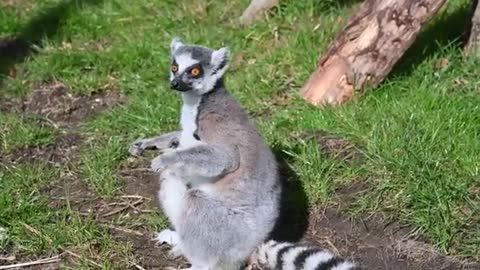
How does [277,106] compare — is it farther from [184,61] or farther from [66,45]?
[66,45]

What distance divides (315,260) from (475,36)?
247 cm

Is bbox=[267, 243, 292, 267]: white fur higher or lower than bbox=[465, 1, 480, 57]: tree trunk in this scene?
higher

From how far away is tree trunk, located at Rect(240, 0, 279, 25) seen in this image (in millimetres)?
6656

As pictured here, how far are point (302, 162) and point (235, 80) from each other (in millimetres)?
1223

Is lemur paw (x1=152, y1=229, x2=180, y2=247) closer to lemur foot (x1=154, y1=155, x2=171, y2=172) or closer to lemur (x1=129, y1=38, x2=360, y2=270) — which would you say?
lemur (x1=129, y1=38, x2=360, y2=270)

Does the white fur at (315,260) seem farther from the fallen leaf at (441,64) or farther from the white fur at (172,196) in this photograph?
the fallen leaf at (441,64)

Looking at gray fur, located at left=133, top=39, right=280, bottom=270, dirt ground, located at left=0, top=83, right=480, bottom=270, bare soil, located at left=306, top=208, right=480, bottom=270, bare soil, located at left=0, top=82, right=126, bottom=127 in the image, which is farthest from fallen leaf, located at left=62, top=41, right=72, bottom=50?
bare soil, located at left=306, top=208, right=480, bottom=270

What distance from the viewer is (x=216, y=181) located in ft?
13.1

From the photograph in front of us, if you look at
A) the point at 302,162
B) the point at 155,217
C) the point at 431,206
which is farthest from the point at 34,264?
the point at 431,206

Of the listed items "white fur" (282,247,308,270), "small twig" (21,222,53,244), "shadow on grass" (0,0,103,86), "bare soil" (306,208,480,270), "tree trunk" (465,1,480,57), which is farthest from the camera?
"shadow on grass" (0,0,103,86)

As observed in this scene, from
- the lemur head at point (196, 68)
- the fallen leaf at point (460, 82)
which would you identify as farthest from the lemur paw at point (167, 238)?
the fallen leaf at point (460, 82)

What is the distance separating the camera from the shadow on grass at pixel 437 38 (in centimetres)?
Answer: 574

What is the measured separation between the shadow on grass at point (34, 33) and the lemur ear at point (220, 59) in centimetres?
262

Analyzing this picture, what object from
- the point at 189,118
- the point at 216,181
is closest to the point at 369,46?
the point at 189,118
